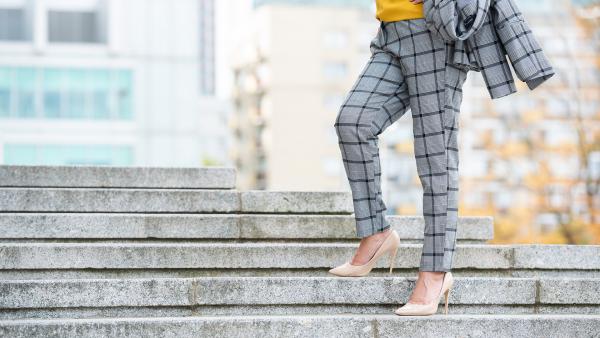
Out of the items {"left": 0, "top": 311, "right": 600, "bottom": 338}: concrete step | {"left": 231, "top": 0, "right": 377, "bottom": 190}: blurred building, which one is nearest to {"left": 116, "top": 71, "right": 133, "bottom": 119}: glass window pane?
{"left": 0, "top": 311, "right": 600, "bottom": 338}: concrete step

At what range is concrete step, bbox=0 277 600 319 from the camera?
14.6 feet

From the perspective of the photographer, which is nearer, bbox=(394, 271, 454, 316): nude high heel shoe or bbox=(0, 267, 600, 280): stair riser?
bbox=(394, 271, 454, 316): nude high heel shoe

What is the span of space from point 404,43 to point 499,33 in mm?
421

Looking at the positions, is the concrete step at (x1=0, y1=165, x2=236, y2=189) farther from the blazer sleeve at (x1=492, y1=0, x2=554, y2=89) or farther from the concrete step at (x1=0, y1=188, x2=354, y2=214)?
the blazer sleeve at (x1=492, y1=0, x2=554, y2=89)

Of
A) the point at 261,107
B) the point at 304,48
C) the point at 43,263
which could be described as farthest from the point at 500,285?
the point at 261,107

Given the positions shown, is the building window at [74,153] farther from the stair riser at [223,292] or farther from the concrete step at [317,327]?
the concrete step at [317,327]

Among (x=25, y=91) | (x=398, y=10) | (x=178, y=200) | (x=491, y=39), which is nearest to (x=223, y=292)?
(x=178, y=200)

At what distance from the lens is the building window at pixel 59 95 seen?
30656 mm

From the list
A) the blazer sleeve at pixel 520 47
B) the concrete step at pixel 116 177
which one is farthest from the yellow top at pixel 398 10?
the concrete step at pixel 116 177

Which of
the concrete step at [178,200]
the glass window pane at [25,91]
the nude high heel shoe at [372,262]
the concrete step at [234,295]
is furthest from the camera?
the glass window pane at [25,91]

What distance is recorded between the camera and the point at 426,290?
14.1ft

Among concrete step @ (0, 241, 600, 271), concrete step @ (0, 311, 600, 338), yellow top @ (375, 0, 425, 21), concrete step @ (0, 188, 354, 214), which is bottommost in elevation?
concrete step @ (0, 311, 600, 338)

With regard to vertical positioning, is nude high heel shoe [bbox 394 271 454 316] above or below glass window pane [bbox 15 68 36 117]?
below

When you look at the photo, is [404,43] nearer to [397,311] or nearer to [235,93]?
[397,311]
